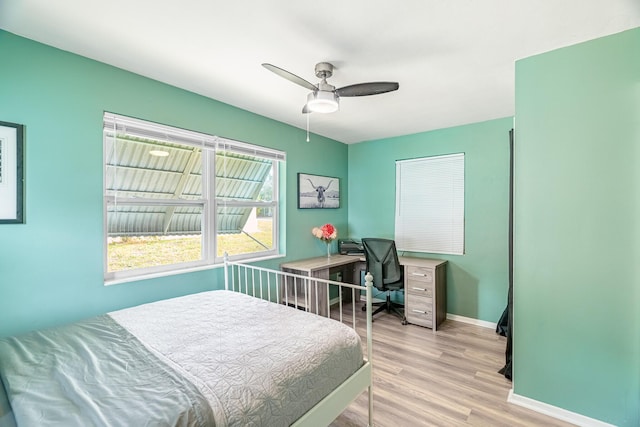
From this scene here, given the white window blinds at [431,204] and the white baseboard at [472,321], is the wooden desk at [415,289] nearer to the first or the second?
the white baseboard at [472,321]

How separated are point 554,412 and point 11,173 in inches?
146

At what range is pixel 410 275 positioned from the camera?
11.4 ft

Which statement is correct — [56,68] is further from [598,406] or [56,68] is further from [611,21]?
[598,406]

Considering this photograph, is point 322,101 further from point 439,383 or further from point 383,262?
point 439,383

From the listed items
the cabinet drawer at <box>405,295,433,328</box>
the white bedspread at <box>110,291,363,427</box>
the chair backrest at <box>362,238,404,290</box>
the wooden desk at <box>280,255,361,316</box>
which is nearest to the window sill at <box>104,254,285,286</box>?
the white bedspread at <box>110,291,363,427</box>

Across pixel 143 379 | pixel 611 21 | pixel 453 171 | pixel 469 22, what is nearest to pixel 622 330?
pixel 611 21

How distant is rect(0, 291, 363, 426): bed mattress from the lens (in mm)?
1005

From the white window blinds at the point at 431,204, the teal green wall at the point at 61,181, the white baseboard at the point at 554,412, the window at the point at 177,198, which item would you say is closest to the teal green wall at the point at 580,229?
the white baseboard at the point at 554,412

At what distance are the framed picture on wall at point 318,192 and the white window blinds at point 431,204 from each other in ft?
2.93

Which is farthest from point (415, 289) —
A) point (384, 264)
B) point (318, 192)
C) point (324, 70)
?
point (324, 70)

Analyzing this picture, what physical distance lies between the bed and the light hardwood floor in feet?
1.07

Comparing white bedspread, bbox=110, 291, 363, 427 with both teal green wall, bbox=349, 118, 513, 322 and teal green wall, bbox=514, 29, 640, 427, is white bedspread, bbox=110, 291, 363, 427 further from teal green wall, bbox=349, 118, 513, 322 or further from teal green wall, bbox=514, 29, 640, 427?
teal green wall, bbox=349, 118, 513, 322

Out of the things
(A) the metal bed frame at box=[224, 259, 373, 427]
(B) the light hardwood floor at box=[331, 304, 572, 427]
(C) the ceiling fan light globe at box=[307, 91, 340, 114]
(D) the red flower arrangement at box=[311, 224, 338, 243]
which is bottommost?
(B) the light hardwood floor at box=[331, 304, 572, 427]

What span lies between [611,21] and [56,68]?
3355 millimetres
